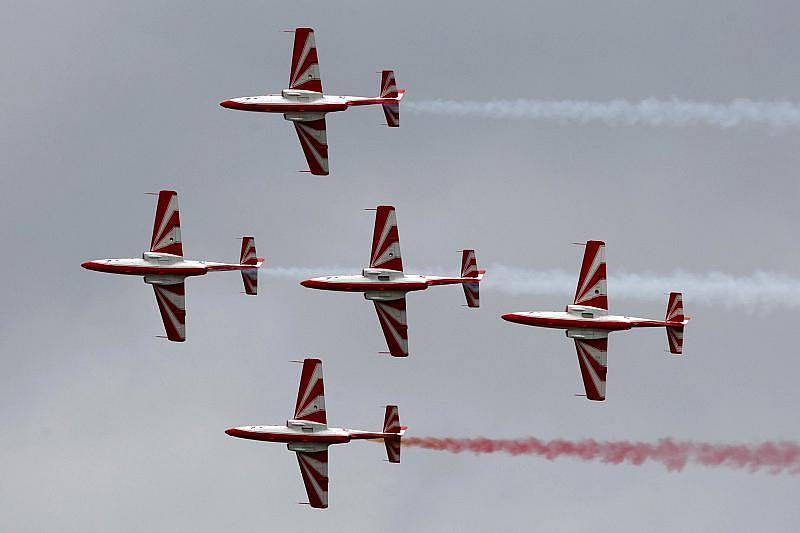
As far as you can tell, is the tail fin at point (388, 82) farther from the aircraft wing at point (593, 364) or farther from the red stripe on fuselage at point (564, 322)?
the aircraft wing at point (593, 364)

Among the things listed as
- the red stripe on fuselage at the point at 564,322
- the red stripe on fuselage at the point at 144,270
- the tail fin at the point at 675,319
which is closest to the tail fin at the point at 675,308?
the tail fin at the point at 675,319

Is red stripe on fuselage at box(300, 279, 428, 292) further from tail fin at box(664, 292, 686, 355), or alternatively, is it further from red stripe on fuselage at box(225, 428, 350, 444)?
tail fin at box(664, 292, 686, 355)

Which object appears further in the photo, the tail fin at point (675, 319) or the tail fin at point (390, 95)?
the tail fin at point (390, 95)

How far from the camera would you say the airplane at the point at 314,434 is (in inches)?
5325

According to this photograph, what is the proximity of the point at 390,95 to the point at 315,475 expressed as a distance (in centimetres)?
2100

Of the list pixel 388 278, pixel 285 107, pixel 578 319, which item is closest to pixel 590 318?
pixel 578 319

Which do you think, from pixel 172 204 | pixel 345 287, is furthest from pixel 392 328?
pixel 172 204

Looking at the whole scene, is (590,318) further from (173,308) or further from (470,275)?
(173,308)

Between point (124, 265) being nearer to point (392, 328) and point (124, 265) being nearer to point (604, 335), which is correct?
point (392, 328)

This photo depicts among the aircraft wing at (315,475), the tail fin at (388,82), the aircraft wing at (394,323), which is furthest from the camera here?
the aircraft wing at (315,475)

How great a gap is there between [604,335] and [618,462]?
6751mm

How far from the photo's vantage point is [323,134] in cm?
14088

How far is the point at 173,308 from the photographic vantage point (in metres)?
141

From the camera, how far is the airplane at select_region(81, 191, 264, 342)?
13800 centimetres
